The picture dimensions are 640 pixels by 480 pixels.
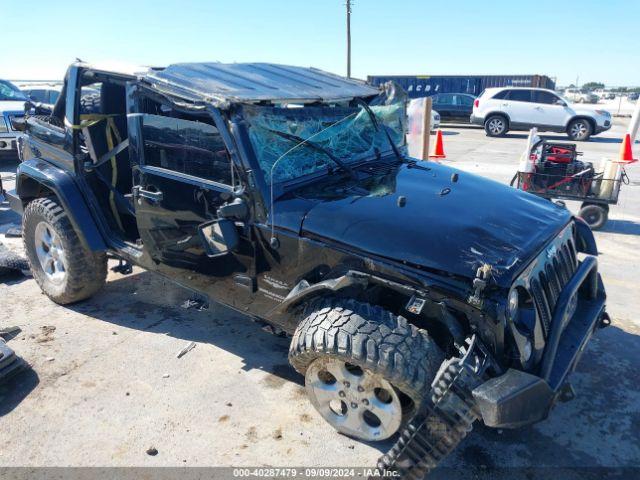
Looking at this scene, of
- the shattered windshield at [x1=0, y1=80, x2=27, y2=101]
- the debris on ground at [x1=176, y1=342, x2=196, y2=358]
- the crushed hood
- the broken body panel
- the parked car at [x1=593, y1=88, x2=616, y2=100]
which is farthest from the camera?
the parked car at [x1=593, y1=88, x2=616, y2=100]

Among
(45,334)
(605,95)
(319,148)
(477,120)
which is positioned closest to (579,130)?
(477,120)

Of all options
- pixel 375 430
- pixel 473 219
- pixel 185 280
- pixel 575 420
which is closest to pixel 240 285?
pixel 185 280

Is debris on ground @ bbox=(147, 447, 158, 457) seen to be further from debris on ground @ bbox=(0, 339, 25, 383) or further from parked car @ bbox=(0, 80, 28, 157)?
parked car @ bbox=(0, 80, 28, 157)

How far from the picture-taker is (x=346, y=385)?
2771 millimetres

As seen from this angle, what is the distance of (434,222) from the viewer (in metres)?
2.83

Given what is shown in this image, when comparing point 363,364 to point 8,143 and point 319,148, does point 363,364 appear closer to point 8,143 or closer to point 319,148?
point 319,148

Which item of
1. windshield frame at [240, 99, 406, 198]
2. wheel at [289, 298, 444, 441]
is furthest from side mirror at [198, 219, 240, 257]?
wheel at [289, 298, 444, 441]

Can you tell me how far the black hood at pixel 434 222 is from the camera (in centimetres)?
257

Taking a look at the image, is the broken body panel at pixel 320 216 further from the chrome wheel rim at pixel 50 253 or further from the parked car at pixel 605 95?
the parked car at pixel 605 95

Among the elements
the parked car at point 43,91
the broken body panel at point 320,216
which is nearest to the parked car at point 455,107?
the parked car at point 43,91

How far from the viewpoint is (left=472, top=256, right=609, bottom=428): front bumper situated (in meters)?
2.23

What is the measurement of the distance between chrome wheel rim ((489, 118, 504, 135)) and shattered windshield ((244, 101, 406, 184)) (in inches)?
606

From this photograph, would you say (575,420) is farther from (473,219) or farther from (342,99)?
(342,99)

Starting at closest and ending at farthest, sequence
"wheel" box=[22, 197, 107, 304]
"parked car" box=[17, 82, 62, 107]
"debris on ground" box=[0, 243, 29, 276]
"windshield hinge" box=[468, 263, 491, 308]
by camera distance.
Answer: "windshield hinge" box=[468, 263, 491, 308], "wheel" box=[22, 197, 107, 304], "debris on ground" box=[0, 243, 29, 276], "parked car" box=[17, 82, 62, 107]
